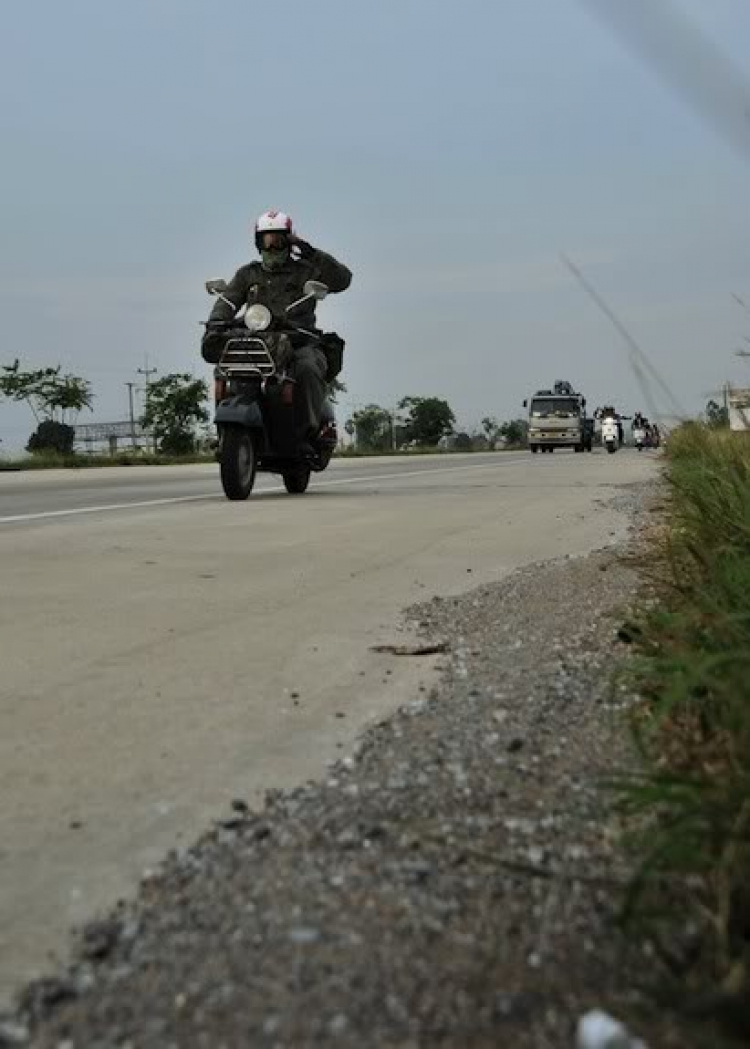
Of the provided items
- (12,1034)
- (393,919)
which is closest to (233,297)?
(393,919)

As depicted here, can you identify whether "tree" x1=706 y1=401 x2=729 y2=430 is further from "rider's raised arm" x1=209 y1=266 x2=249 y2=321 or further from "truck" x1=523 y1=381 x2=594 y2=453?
"truck" x1=523 y1=381 x2=594 y2=453

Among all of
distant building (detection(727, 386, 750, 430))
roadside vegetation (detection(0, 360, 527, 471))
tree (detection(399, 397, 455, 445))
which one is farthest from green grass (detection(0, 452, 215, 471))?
tree (detection(399, 397, 455, 445))

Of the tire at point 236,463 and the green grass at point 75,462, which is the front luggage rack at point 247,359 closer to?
the tire at point 236,463

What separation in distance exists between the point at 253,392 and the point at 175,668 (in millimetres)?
7032

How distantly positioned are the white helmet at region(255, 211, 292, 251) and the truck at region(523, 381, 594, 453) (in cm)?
3401

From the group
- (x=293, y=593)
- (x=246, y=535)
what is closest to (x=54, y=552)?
(x=246, y=535)

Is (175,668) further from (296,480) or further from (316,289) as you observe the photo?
(296,480)

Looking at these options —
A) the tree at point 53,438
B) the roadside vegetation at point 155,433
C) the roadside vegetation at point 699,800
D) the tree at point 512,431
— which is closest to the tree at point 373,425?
the roadside vegetation at point 155,433

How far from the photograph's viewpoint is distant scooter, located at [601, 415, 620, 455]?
138 ft

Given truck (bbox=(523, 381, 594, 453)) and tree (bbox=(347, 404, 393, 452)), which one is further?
tree (bbox=(347, 404, 393, 452))

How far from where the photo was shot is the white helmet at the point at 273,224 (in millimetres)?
9961

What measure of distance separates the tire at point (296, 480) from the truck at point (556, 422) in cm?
3312

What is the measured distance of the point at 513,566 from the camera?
4820 mm

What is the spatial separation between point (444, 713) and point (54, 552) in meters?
3.56
